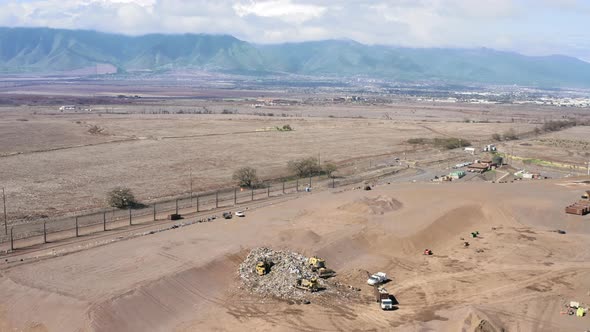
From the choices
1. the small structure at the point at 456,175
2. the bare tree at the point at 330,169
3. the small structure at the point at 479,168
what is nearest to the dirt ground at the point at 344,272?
the small structure at the point at 456,175

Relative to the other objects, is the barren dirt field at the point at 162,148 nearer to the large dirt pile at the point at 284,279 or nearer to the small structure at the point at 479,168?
the small structure at the point at 479,168

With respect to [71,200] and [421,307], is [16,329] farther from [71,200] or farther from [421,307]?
[71,200]

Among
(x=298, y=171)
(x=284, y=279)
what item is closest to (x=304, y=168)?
(x=298, y=171)

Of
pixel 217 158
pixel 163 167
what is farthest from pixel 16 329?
pixel 217 158

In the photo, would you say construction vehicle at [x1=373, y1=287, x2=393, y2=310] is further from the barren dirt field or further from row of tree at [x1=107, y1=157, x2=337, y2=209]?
the barren dirt field

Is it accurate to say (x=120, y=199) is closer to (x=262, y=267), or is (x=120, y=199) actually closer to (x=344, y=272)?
(x=262, y=267)
